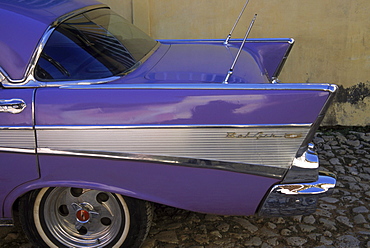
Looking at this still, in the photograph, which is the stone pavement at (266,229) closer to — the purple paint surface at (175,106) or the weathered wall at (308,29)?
the purple paint surface at (175,106)

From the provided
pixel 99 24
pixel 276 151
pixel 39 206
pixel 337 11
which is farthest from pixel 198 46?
pixel 337 11

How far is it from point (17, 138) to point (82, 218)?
27.6 inches

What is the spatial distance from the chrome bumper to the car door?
4.61ft

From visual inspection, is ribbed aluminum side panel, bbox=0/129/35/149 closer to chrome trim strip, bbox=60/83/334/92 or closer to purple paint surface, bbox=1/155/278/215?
purple paint surface, bbox=1/155/278/215

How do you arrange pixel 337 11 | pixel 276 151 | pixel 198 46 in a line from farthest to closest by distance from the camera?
pixel 337 11, pixel 198 46, pixel 276 151

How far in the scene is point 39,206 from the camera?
298 cm

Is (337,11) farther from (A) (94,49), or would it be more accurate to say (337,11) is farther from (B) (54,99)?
(B) (54,99)

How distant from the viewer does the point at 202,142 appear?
8.72ft

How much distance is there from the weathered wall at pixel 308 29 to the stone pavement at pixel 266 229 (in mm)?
1891

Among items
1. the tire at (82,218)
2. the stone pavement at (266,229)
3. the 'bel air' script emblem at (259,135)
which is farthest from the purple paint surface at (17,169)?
the 'bel air' script emblem at (259,135)

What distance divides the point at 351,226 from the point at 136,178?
5.86ft

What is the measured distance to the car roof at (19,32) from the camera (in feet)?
9.45

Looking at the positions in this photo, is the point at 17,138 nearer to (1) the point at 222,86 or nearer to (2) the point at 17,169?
(2) the point at 17,169

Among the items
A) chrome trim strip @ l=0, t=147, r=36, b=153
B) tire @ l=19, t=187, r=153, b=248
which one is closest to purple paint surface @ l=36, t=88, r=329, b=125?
chrome trim strip @ l=0, t=147, r=36, b=153
